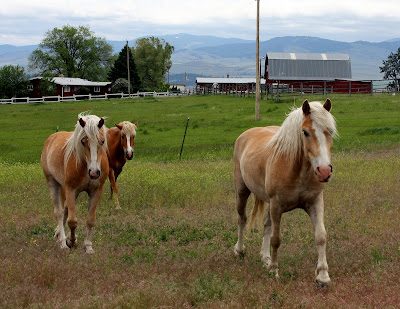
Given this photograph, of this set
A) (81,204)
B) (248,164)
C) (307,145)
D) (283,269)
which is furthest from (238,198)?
(81,204)

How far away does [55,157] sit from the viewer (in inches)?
332

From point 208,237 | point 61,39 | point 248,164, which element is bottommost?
point 208,237

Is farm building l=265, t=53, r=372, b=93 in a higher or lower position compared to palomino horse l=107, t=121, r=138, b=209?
higher

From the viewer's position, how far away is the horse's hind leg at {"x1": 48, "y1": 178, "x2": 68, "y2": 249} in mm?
8109

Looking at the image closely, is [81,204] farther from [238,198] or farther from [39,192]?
[238,198]

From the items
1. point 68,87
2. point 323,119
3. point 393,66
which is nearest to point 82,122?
point 323,119

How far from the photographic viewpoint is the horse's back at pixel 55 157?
27.2ft

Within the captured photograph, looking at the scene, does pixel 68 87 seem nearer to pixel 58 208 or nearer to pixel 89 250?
pixel 58 208

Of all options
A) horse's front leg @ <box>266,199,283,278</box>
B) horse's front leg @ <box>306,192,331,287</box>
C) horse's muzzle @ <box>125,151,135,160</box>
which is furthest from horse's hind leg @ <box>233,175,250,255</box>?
horse's muzzle @ <box>125,151,135,160</box>

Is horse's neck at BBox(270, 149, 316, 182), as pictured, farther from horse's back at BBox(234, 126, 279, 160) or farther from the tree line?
the tree line

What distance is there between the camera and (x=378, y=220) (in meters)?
8.60

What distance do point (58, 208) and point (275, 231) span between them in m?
4.12

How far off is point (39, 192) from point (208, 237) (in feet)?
18.4

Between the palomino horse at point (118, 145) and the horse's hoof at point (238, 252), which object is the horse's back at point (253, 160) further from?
the palomino horse at point (118, 145)
